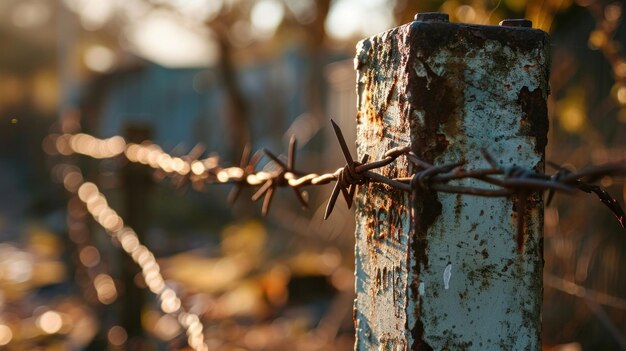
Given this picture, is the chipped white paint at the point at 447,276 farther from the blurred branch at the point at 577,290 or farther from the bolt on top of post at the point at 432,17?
the blurred branch at the point at 577,290

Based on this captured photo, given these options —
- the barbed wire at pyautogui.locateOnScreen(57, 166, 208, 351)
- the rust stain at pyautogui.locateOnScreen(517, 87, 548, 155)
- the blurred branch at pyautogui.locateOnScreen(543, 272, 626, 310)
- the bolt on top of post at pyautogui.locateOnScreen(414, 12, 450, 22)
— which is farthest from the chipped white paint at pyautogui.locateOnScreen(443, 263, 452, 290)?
the blurred branch at pyautogui.locateOnScreen(543, 272, 626, 310)

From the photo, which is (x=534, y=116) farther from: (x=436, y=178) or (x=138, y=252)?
(x=138, y=252)

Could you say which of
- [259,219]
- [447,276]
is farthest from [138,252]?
[259,219]

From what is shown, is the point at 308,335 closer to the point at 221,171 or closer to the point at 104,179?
the point at 104,179

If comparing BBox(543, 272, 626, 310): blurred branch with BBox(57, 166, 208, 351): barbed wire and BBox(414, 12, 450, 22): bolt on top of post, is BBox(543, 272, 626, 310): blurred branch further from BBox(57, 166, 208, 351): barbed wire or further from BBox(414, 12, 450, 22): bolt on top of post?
BBox(414, 12, 450, 22): bolt on top of post

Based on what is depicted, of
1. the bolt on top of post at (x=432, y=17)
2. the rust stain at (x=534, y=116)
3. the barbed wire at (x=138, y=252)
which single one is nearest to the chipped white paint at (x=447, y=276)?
the rust stain at (x=534, y=116)

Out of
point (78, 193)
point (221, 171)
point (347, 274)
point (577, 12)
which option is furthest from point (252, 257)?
point (221, 171)

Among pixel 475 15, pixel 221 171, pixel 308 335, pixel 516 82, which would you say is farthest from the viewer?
pixel 308 335
